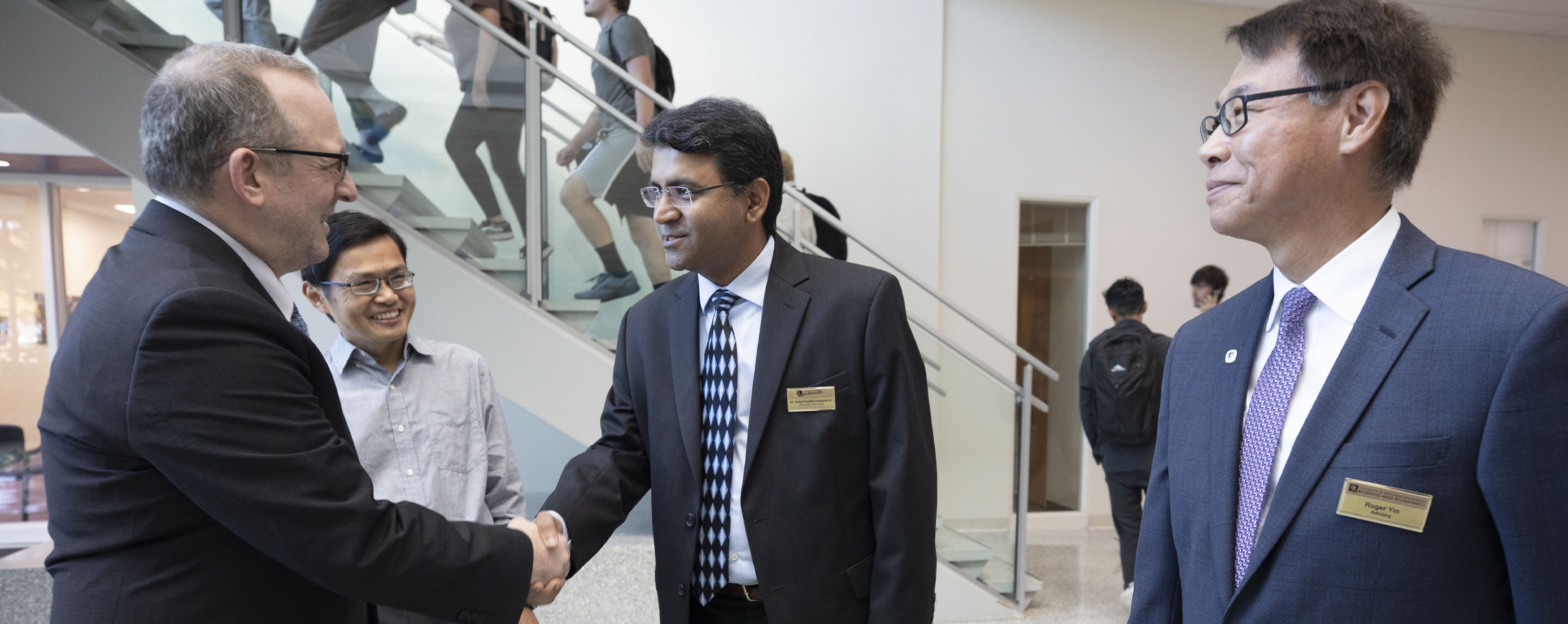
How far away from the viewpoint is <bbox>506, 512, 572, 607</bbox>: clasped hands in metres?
1.64

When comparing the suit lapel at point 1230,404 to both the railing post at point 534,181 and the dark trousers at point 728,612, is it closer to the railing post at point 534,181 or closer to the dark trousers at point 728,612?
the dark trousers at point 728,612

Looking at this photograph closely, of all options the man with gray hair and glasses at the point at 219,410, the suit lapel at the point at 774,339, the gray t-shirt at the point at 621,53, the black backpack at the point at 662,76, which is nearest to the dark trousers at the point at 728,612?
the suit lapel at the point at 774,339

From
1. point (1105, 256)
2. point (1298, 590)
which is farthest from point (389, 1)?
point (1105, 256)

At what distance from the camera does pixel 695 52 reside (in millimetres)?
5719

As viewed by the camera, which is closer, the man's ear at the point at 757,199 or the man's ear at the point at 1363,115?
the man's ear at the point at 1363,115

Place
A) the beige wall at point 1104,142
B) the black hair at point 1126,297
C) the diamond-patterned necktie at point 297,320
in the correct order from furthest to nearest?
the beige wall at point 1104,142 → the black hair at point 1126,297 → the diamond-patterned necktie at point 297,320

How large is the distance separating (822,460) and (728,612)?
1.21 feet

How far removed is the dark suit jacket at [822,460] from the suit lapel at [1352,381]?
0.69m

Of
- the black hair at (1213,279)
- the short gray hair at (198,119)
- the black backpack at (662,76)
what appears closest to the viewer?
the short gray hair at (198,119)

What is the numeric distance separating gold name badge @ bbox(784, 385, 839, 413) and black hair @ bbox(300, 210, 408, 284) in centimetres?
120

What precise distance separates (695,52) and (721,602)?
4.71 metres

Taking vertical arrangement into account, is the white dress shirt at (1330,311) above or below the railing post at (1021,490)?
above

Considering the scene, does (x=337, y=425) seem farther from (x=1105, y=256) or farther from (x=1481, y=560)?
(x=1105, y=256)

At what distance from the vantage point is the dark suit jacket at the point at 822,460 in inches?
63.3
